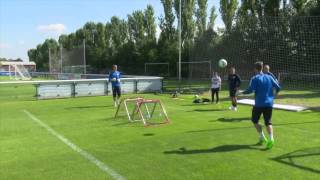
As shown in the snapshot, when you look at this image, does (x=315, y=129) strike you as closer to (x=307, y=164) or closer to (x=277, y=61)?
(x=307, y=164)

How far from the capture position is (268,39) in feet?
97.9

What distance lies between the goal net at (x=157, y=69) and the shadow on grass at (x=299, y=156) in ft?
153

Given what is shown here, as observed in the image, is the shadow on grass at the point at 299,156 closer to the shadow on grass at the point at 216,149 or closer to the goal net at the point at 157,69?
the shadow on grass at the point at 216,149

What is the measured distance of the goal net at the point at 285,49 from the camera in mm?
27672

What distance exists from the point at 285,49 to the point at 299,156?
21031 mm

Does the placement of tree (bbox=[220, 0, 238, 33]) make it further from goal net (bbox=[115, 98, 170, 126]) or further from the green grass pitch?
the green grass pitch

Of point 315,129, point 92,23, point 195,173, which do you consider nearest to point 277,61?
point 315,129

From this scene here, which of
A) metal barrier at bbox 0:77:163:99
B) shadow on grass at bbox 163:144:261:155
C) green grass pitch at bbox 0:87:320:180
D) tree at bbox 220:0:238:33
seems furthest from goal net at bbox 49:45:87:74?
shadow on grass at bbox 163:144:261:155

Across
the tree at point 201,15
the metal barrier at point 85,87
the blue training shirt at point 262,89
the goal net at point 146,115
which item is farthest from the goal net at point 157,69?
the blue training shirt at point 262,89

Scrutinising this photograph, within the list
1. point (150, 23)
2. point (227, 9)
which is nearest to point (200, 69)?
point (227, 9)

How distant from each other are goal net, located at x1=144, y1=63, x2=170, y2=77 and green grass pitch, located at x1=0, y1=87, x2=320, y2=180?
1595 inches

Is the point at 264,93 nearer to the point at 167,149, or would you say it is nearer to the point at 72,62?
the point at 167,149

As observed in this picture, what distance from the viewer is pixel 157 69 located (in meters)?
59.7

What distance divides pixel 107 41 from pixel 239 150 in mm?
75509
